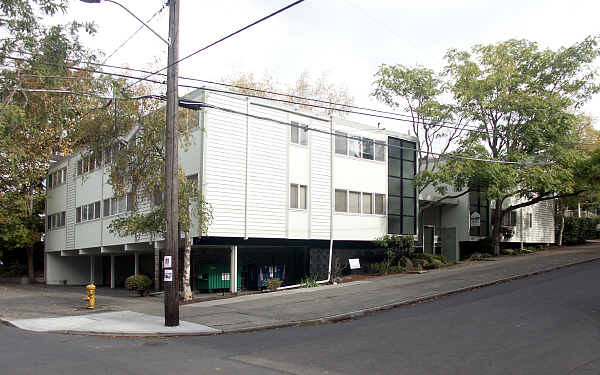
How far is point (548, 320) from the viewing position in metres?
13.6

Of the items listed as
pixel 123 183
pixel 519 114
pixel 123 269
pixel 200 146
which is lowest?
pixel 123 269

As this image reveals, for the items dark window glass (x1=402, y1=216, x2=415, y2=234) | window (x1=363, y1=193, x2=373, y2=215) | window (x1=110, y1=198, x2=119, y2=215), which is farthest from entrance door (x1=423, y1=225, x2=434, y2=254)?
window (x1=110, y1=198, x2=119, y2=215)

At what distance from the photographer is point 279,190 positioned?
81.3 feet

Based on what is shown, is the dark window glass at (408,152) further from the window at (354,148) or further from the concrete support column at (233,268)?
the concrete support column at (233,268)

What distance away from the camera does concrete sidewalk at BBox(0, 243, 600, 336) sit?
1489 centimetres

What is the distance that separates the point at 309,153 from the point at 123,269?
685 inches

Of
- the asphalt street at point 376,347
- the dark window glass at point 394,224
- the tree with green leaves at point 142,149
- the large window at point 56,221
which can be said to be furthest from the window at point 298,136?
the large window at point 56,221

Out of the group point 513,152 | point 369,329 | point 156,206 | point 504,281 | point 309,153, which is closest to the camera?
point 369,329

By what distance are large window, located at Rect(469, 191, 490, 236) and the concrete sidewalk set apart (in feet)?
26.1

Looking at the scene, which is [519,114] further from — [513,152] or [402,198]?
[402,198]

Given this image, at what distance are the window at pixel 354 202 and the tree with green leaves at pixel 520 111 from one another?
13.8ft

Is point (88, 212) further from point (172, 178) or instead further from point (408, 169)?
point (172, 178)

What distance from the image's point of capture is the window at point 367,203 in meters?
28.5

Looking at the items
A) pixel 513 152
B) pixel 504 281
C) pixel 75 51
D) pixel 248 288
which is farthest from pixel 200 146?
pixel 513 152
